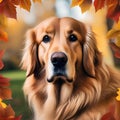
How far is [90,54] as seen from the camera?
1337mm

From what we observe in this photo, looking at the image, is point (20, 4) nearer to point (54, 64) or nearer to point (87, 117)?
point (54, 64)

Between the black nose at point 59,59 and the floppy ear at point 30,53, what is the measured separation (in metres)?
0.07

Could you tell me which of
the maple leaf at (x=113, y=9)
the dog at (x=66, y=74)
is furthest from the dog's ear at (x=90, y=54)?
the maple leaf at (x=113, y=9)

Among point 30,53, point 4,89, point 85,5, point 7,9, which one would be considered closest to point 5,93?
point 4,89

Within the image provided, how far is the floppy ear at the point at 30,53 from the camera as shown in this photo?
134cm

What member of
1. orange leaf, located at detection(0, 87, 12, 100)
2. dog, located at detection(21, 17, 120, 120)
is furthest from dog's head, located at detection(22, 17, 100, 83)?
orange leaf, located at detection(0, 87, 12, 100)

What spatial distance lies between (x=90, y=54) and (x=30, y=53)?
23 centimetres

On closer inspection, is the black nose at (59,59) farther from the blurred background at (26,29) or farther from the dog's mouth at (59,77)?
the blurred background at (26,29)

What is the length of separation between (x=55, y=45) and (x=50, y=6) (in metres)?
0.16

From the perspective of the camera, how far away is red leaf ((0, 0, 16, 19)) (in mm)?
1350

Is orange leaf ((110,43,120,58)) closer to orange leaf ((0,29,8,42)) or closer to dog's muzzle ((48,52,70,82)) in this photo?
dog's muzzle ((48,52,70,82))

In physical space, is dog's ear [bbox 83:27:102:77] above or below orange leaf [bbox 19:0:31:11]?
below

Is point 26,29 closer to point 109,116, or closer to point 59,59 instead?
point 59,59

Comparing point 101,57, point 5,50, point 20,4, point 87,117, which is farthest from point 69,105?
point 20,4
